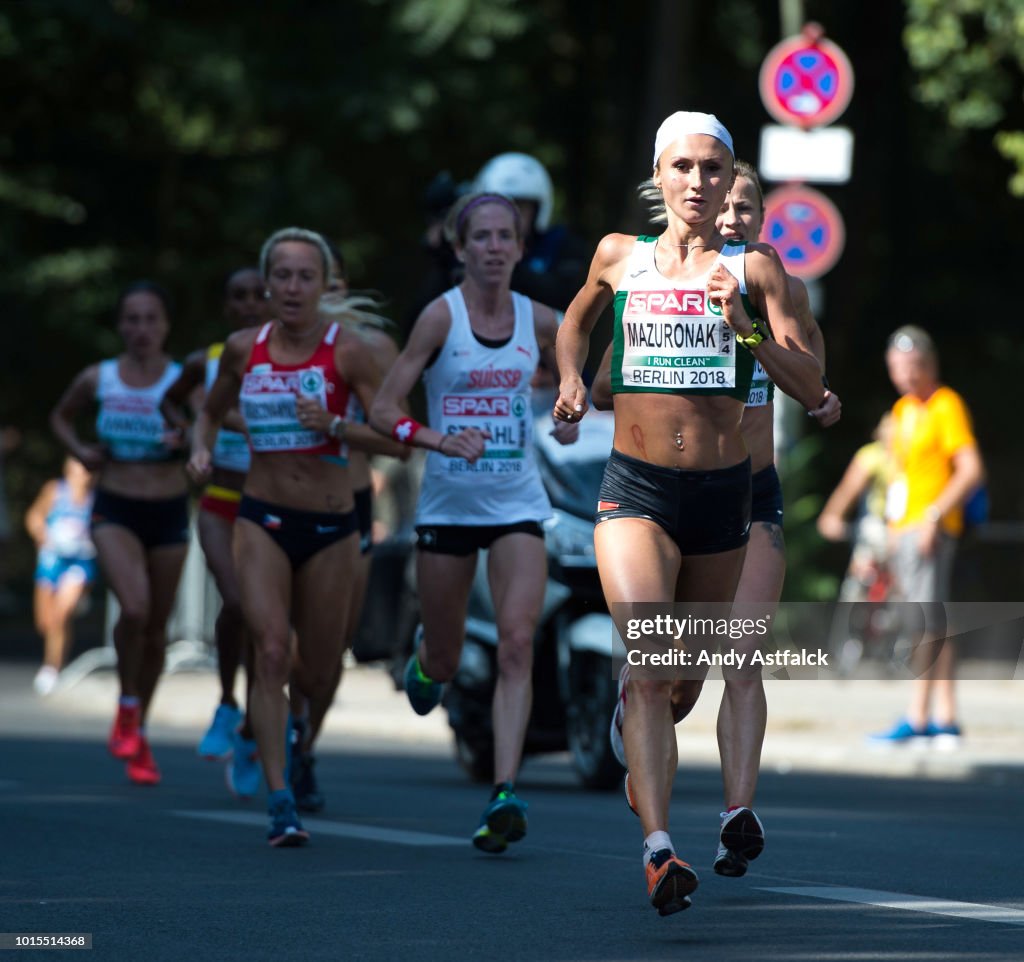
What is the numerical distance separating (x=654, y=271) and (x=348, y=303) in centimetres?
312

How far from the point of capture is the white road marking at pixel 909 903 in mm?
6965

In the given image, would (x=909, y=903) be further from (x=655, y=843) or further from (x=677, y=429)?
(x=677, y=429)

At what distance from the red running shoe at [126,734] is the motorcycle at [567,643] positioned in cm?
144

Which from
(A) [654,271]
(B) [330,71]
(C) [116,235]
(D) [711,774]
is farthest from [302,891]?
(C) [116,235]

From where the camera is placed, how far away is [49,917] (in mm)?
6785

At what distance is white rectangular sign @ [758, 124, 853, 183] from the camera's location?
50.6 feet

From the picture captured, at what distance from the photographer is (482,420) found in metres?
9.25

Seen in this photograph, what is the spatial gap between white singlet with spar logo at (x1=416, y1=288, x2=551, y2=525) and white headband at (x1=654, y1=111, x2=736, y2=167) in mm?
2160

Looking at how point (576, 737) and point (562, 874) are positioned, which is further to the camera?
point (576, 737)

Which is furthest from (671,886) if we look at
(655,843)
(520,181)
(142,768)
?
(520,181)

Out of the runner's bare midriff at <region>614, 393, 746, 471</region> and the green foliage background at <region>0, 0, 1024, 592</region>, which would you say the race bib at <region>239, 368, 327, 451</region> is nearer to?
the runner's bare midriff at <region>614, 393, 746, 471</region>

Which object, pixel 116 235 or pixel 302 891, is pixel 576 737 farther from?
pixel 116 235

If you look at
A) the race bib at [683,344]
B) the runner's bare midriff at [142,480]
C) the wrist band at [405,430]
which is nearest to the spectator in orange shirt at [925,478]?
the runner's bare midriff at [142,480]

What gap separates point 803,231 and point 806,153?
1.81 ft
